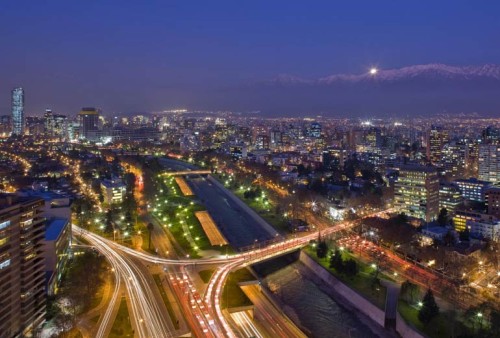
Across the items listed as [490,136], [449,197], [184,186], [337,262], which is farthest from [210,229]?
[490,136]

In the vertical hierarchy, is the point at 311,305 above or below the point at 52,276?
below

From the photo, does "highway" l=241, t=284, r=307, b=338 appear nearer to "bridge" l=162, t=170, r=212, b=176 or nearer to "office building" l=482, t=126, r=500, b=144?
"bridge" l=162, t=170, r=212, b=176

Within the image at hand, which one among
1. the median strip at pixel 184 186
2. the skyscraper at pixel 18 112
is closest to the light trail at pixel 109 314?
the median strip at pixel 184 186

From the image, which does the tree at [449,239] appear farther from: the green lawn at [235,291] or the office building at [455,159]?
the office building at [455,159]

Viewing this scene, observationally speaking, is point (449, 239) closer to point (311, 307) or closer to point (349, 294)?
point (349, 294)

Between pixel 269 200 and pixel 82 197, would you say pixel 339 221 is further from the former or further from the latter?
pixel 82 197

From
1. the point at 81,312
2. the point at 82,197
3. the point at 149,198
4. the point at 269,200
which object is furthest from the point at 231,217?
the point at 81,312

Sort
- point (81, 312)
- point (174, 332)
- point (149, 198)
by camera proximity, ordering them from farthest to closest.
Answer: point (149, 198) → point (81, 312) → point (174, 332)
